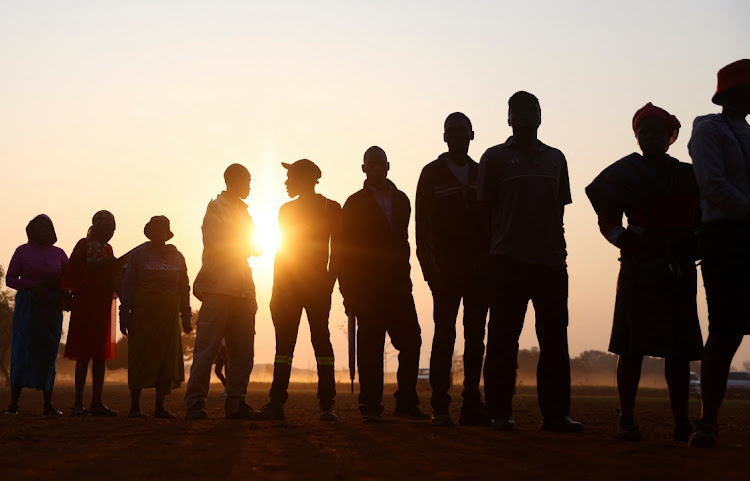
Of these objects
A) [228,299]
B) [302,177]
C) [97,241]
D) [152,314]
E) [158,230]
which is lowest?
[152,314]

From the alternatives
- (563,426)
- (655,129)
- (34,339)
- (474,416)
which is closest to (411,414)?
(474,416)

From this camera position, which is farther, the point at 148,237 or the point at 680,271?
the point at 148,237

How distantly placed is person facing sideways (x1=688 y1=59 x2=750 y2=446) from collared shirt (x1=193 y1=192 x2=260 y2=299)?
4791 millimetres

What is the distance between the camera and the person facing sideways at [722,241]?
5723 mm

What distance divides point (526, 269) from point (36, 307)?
6812 millimetres

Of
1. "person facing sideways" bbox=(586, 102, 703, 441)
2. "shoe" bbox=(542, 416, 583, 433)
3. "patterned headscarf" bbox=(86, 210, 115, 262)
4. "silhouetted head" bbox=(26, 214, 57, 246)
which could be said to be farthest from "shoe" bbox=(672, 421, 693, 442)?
"silhouetted head" bbox=(26, 214, 57, 246)

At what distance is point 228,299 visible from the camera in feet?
29.7

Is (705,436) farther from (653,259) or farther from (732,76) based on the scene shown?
(732,76)

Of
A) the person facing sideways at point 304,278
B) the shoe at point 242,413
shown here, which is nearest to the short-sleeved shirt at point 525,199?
the person facing sideways at point 304,278

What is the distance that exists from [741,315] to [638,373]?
1044 mm

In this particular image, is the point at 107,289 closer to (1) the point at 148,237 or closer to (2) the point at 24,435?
(1) the point at 148,237

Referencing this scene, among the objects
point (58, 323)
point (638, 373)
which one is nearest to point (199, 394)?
point (58, 323)

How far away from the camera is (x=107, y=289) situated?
431 inches

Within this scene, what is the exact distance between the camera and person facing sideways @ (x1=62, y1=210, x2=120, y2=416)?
10641 mm
